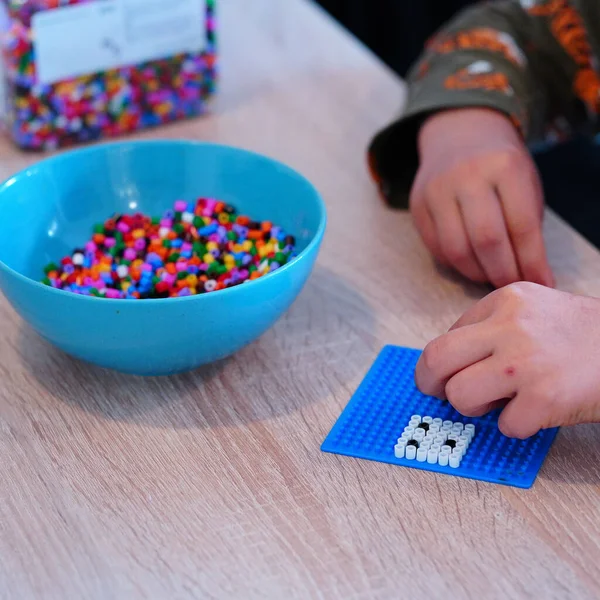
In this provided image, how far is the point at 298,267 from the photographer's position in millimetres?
731

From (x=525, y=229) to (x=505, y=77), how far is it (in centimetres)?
27

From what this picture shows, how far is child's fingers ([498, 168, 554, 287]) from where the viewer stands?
0.86 m

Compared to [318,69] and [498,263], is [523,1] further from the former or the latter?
[498,263]

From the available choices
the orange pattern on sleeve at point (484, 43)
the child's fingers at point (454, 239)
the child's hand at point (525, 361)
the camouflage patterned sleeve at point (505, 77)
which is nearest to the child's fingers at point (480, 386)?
the child's hand at point (525, 361)

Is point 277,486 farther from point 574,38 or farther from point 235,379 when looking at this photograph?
point 574,38

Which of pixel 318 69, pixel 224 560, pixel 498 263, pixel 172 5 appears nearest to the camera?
pixel 224 560

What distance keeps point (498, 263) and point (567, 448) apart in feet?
0.73

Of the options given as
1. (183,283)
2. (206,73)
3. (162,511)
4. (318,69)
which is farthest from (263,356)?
(318,69)

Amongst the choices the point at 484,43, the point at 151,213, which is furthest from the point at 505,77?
the point at 151,213

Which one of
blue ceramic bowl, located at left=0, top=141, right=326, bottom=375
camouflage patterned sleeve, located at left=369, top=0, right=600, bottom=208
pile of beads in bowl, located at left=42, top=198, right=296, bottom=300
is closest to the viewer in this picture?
blue ceramic bowl, located at left=0, top=141, right=326, bottom=375

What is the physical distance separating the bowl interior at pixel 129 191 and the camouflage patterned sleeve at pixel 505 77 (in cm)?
18

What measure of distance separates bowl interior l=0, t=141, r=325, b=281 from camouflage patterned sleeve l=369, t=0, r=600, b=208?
0.18 m

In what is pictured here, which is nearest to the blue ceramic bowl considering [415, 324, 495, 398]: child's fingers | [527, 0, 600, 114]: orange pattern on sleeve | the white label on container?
[415, 324, 495, 398]: child's fingers

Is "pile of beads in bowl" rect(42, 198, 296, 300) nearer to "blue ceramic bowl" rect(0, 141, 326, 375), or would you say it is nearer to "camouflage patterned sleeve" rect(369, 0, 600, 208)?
"blue ceramic bowl" rect(0, 141, 326, 375)
